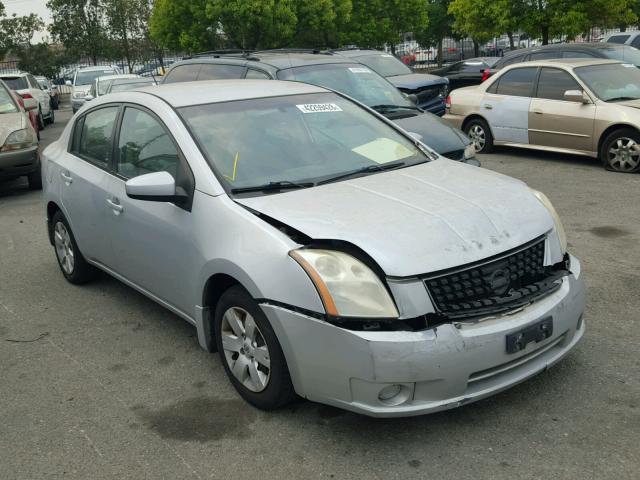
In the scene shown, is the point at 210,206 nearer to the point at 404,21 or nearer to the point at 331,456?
the point at 331,456

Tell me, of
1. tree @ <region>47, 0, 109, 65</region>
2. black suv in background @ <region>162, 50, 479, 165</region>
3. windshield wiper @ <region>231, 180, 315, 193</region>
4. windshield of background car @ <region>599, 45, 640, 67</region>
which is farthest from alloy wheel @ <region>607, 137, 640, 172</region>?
tree @ <region>47, 0, 109, 65</region>

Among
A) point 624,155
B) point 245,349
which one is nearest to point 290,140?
point 245,349

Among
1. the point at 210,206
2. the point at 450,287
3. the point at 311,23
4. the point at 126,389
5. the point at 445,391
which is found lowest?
the point at 126,389

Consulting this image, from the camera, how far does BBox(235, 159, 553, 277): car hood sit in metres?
3.40

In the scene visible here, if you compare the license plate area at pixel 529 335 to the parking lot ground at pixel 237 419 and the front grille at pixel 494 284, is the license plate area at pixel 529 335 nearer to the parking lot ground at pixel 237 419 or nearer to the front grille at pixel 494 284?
the front grille at pixel 494 284

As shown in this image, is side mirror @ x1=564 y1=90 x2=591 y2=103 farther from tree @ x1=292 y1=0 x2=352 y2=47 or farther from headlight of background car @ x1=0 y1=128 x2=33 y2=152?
tree @ x1=292 y1=0 x2=352 y2=47

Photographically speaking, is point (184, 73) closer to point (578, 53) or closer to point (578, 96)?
point (578, 96)

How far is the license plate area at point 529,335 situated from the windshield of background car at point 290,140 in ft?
4.83

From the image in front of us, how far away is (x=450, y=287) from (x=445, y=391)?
1.53 ft

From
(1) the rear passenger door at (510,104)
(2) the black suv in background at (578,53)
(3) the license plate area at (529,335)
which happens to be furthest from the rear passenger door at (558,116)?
(3) the license plate area at (529,335)

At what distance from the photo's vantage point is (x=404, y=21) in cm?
3556

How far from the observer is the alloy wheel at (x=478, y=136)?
456 inches

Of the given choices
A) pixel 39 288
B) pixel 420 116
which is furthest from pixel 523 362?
pixel 420 116

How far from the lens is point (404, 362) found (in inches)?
127
